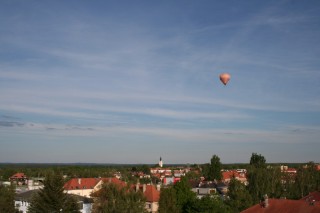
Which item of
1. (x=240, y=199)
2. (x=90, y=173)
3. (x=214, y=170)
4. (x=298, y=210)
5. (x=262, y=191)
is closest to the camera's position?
(x=298, y=210)

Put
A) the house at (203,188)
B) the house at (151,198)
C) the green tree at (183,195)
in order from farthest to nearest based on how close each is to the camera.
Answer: the house at (203,188) → the house at (151,198) → the green tree at (183,195)

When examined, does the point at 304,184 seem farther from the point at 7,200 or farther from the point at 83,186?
the point at 7,200

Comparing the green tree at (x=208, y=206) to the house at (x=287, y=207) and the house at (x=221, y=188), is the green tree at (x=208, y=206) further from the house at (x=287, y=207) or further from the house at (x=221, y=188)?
the house at (x=221, y=188)

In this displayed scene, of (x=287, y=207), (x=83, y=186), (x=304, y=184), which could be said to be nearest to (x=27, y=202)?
(x=83, y=186)

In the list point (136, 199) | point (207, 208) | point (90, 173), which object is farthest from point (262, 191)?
point (90, 173)

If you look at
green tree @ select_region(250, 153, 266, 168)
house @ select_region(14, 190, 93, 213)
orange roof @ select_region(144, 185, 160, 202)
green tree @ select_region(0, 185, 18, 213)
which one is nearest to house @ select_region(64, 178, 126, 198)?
house @ select_region(14, 190, 93, 213)

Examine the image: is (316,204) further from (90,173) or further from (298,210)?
(90,173)

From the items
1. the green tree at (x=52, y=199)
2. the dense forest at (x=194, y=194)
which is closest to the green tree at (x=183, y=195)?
the dense forest at (x=194, y=194)
